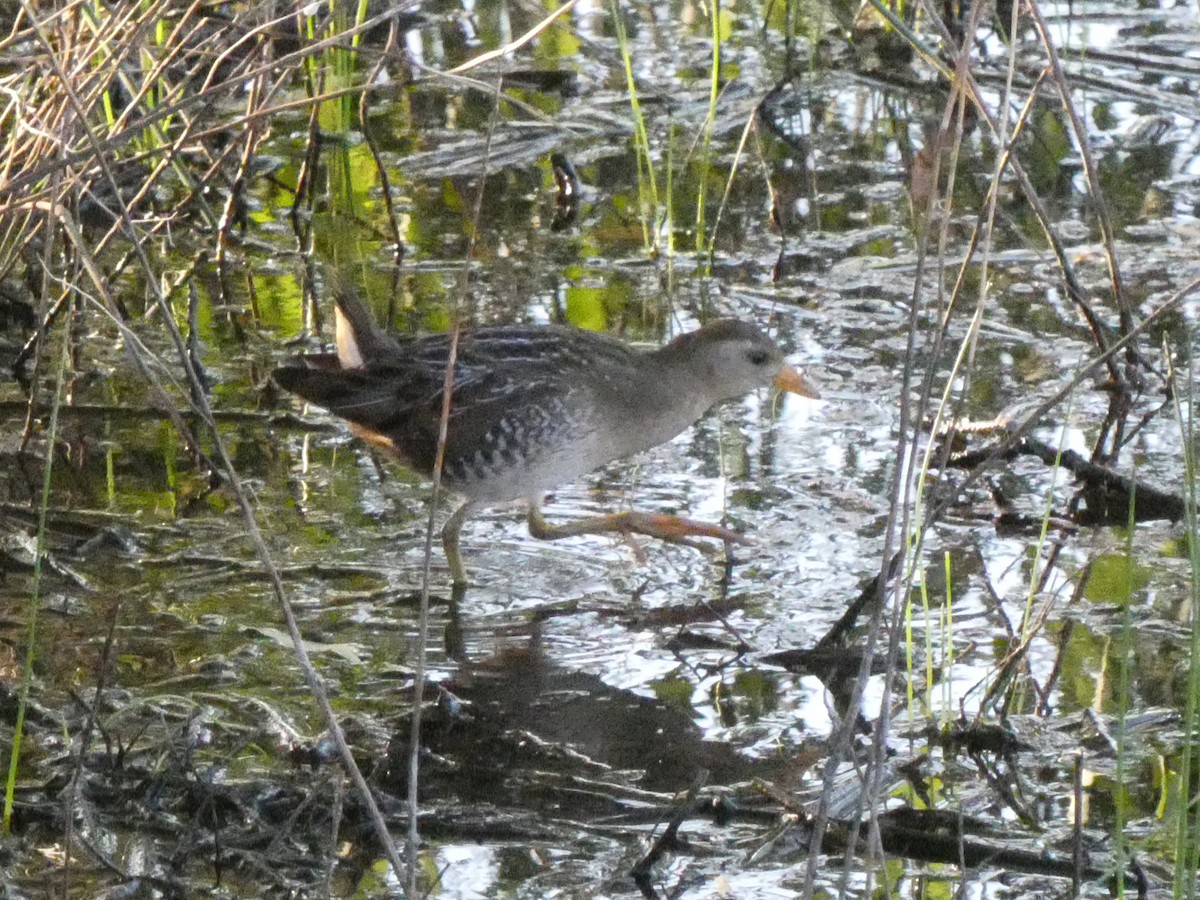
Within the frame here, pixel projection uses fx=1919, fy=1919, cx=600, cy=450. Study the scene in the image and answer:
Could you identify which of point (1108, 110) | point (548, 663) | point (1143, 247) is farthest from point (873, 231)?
point (548, 663)

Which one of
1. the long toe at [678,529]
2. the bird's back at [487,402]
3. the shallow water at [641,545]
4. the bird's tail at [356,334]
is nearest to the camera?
the shallow water at [641,545]

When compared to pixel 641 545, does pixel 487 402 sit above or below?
above

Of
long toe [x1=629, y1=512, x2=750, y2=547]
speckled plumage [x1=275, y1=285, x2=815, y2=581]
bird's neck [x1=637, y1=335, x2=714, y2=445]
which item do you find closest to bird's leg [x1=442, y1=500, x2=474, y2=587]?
speckled plumage [x1=275, y1=285, x2=815, y2=581]

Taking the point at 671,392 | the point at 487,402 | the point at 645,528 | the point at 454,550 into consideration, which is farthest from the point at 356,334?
the point at 645,528

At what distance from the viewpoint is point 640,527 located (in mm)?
4785

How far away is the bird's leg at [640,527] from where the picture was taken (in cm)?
472

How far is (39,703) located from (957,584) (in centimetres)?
210

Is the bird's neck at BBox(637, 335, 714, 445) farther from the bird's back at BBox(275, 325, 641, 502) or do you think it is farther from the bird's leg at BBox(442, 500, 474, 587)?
the bird's leg at BBox(442, 500, 474, 587)

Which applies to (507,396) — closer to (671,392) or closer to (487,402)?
(487,402)

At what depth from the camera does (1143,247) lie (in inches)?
259

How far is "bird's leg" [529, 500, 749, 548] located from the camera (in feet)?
15.5

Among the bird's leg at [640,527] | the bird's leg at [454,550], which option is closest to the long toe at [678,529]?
the bird's leg at [640,527]

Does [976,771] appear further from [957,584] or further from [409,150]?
[409,150]

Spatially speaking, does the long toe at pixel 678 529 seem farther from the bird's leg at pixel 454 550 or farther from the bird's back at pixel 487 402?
the bird's leg at pixel 454 550
